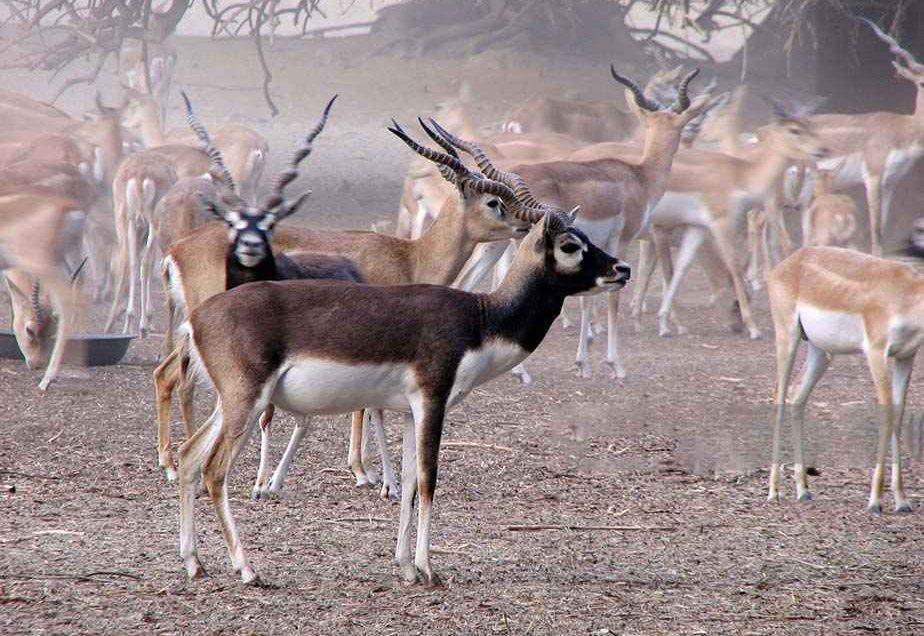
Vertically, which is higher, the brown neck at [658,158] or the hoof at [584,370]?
the brown neck at [658,158]

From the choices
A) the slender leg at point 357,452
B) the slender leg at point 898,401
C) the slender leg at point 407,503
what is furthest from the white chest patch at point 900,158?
the slender leg at point 407,503

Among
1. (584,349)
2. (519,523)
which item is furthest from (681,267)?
(519,523)

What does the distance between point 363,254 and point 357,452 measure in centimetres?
108

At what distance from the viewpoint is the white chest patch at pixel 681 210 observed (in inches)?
454

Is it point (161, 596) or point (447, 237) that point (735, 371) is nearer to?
point (447, 237)

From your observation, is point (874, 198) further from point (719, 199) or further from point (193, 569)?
point (193, 569)

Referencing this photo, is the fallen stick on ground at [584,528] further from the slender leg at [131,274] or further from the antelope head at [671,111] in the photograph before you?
the slender leg at [131,274]

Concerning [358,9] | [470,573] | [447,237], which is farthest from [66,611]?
[358,9]

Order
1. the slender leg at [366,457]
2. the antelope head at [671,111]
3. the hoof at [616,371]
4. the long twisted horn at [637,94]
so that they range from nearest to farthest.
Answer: the slender leg at [366,457] → the hoof at [616,371] → the antelope head at [671,111] → the long twisted horn at [637,94]

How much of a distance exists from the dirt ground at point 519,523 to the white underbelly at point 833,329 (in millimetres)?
675

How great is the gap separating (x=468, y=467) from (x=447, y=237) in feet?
3.91

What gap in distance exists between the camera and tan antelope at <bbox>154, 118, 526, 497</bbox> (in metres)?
6.26

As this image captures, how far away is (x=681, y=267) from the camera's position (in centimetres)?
1164

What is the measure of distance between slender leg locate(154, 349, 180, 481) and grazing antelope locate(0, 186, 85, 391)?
2354 millimetres
